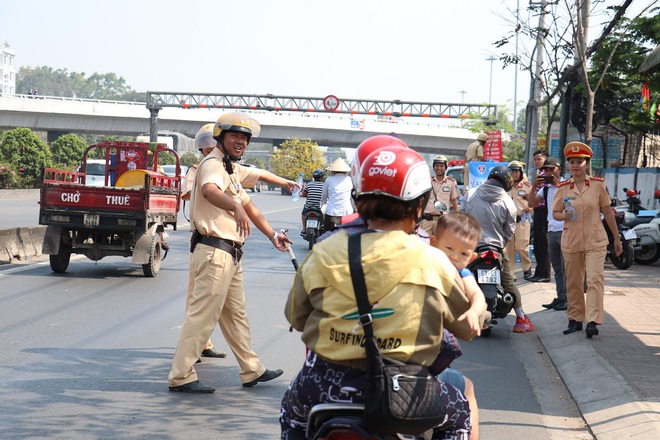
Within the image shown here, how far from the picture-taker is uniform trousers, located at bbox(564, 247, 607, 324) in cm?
875

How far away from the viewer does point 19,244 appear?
15.4m

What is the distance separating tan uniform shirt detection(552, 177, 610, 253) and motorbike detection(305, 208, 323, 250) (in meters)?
9.17

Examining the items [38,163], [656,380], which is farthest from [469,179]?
[38,163]

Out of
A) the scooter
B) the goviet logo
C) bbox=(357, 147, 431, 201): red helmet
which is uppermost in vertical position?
the goviet logo

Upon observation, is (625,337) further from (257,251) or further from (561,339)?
(257,251)

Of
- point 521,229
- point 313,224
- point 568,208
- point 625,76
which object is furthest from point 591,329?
point 625,76

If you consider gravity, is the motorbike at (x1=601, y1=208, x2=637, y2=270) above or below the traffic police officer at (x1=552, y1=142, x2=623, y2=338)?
below

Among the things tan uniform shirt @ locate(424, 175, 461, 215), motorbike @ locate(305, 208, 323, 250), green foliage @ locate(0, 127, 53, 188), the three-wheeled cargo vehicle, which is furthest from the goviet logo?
green foliage @ locate(0, 127, 53, 188)

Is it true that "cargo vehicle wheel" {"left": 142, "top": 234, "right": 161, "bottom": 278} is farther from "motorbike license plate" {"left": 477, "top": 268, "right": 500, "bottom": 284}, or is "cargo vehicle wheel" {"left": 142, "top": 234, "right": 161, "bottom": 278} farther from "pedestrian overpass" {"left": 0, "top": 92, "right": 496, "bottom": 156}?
"pedestrian overpass" {"left": 0, "top": 92, "right": 496, "bottom": 156}

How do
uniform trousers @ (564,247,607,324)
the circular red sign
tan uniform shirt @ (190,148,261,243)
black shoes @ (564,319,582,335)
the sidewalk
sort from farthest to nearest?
the circular red sign → black shoes @ (564,319,582,335) → uniform trousers @ (564,247,607,324) → tan uniform shirt @ (190,148,261,243) → the sidewalk

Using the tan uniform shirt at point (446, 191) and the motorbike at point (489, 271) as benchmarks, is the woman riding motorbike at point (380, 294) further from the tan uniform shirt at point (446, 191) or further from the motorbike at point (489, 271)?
the tan uniform shirt at point (446, 191)

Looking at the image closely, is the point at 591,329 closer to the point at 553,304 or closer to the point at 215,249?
the point at 553,304

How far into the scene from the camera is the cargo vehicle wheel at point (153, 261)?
13.1 m

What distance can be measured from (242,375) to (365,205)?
157 inches
